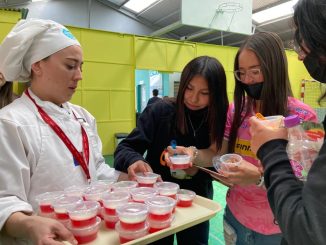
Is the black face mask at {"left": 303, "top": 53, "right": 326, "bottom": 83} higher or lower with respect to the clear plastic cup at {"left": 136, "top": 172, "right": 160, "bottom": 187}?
higher

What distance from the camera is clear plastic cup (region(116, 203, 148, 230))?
0.90 meters

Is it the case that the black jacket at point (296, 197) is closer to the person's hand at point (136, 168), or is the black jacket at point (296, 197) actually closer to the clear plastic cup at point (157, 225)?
the clear plastic cup at point (157, 225)

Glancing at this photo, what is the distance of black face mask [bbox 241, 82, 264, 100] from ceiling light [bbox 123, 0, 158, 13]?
7579 millimetres

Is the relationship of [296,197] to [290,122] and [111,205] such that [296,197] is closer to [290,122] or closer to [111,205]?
[290,122]

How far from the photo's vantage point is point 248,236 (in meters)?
1.26

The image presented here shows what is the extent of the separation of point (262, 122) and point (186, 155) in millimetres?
612

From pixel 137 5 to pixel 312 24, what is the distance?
907 cm

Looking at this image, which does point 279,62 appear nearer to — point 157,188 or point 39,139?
point 157,188

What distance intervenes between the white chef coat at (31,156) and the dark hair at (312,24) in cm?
102

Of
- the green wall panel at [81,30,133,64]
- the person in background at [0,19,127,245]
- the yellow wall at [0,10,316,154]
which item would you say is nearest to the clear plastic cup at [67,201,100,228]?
the person in background at [0,19,127,245]

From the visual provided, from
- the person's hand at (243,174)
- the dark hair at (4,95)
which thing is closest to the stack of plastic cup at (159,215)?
the person's hand at (243,174)

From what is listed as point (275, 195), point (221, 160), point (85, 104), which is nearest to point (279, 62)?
point (221, 160)

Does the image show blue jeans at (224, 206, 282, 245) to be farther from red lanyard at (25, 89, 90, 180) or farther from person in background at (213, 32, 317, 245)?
red lanyard at (25, 89, 90, 180)

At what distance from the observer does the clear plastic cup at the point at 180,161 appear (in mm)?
1316
